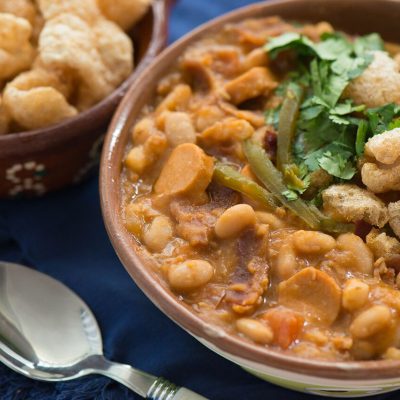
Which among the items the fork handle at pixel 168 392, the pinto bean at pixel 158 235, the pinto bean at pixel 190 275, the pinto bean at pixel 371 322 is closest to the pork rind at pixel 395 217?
the pinto bean at pixel 371 322

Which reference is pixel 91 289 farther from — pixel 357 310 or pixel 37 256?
pixel 357 310

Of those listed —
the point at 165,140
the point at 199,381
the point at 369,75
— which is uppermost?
the point at 369,75

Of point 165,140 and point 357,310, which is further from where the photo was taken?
point 165,140

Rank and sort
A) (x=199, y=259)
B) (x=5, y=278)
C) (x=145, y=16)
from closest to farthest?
(x=199, y=259)
(x=5, y=278)
(x=145, y=16)

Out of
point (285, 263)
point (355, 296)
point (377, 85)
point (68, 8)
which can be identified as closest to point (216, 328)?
point (285, 263)

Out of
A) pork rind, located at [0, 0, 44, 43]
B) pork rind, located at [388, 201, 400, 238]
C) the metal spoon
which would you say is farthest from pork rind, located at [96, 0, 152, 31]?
pork rind, located at [388, 201, 400, 238]

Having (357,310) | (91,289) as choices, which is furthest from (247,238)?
(91,289)

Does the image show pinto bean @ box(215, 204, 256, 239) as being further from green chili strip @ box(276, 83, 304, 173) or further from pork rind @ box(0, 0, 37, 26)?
pork rind @ box(0, 0, 37, 26)

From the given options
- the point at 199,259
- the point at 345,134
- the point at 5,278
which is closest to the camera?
the point at 199,259
